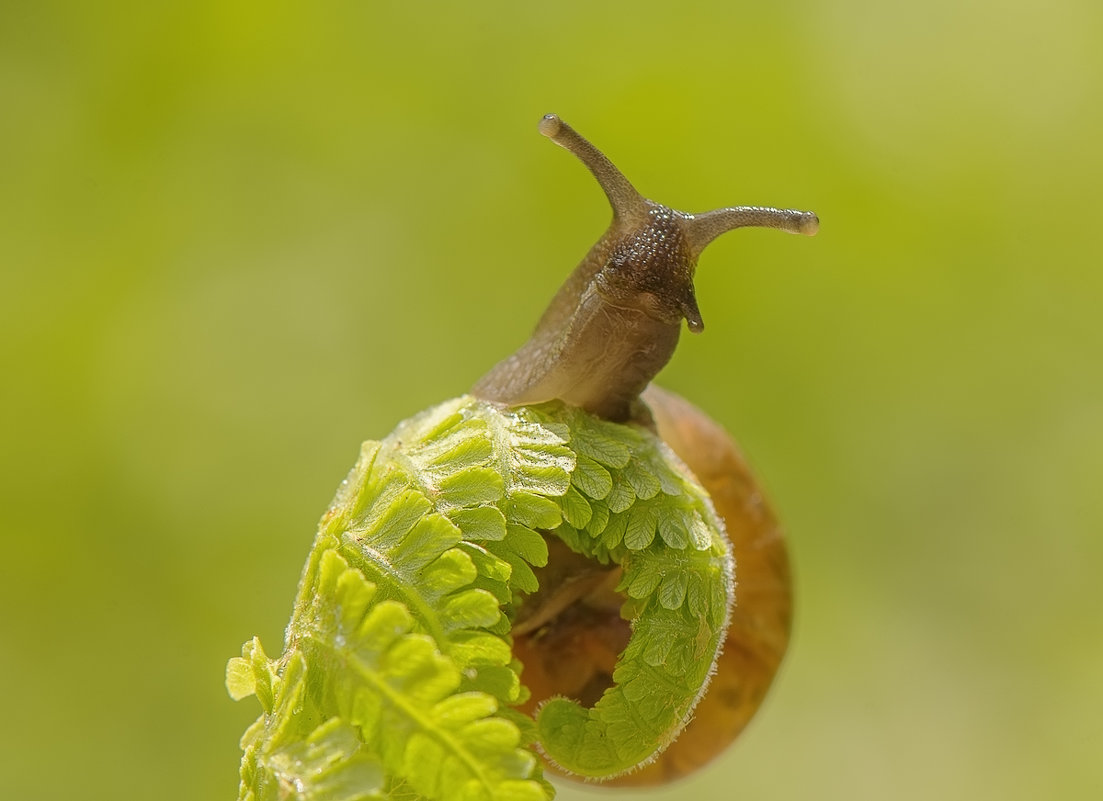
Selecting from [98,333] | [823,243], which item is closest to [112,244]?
[98,333]

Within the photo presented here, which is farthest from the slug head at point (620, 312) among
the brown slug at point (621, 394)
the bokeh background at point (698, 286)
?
the bokeh background at point (698, 286)

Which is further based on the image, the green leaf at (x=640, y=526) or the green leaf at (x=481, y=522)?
the green leaf at (x=640, y=526)

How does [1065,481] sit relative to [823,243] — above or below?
below

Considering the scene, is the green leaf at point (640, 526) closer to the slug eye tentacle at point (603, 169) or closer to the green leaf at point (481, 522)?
the green leaf at point (481, 522)

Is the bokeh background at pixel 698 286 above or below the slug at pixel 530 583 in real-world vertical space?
above

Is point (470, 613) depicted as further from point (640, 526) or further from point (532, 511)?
point (640, 526)

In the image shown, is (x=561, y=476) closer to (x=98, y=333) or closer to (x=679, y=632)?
(x=679, y=632)

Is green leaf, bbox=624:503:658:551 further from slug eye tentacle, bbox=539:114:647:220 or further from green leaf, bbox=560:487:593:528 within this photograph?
slug eye tentacle, bbox=539:114:647:220
